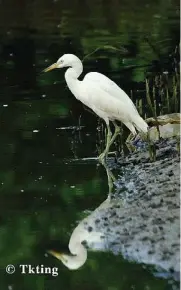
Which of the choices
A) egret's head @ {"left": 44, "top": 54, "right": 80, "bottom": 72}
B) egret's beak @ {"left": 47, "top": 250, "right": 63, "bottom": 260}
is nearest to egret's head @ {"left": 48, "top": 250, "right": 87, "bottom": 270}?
egret's beak @ {"left": 47, "top": 250, "right": 63, "bottom": 260}

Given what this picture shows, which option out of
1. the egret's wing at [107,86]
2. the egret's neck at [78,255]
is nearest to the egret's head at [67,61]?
the egret's wing at [107,86]

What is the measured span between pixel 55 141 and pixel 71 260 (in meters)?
3.71

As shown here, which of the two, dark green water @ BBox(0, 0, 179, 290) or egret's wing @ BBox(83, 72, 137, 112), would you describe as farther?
egret's wing @ BBox(83, 72, 137, 112)

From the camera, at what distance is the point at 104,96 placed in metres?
8.74

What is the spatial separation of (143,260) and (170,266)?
0.27 metres

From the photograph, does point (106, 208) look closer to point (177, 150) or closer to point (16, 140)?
point (177, 150)

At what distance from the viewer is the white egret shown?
8734mm

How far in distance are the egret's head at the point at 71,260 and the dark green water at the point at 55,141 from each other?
53 millimetres

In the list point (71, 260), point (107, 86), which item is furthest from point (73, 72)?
point (71, 260)

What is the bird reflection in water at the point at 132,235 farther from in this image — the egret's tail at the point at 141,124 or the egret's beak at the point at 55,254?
the egret's tail at the point at 141,124

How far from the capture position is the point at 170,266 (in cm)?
557

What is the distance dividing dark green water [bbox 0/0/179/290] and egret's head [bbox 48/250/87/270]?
53 mm

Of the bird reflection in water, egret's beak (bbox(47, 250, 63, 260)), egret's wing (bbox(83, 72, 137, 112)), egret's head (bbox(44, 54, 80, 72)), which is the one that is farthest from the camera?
egret's head (bbox(44, 54, 80, 72))

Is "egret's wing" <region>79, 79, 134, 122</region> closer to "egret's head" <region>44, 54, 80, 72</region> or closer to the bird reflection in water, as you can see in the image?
"egret's head" <region>44, 54, 80, 72</region>
